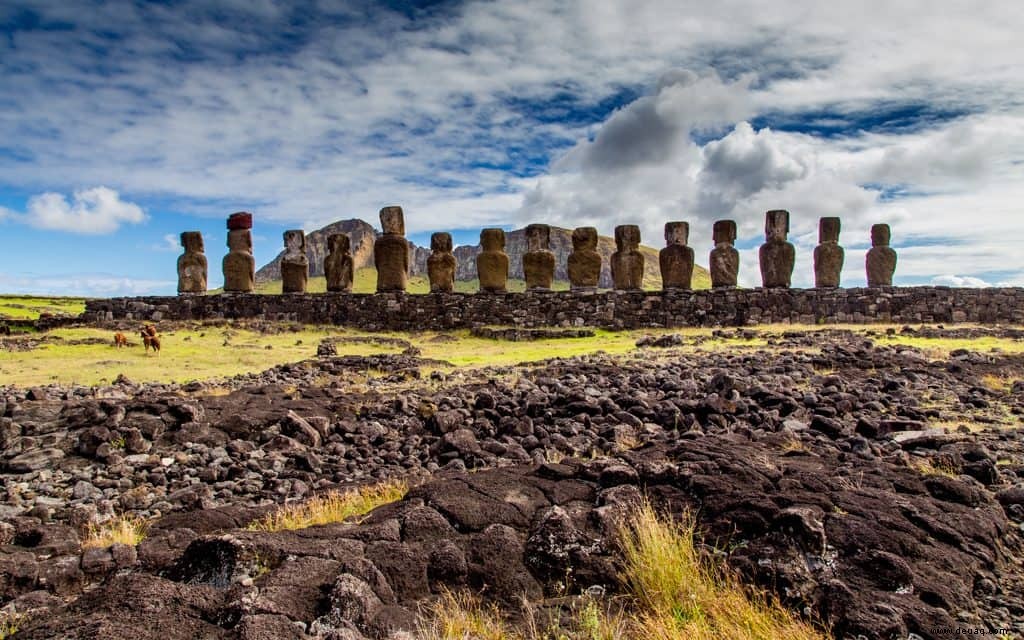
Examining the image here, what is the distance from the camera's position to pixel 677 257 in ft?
83.1

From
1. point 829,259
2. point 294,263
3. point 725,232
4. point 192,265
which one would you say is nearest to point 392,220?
point 294,263

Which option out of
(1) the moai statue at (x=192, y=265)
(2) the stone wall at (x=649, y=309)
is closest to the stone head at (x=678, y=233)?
(2) the stone wall at (x=649, y=309)

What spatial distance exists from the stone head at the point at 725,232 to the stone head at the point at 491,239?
27.0 feet

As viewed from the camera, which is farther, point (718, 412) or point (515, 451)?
point (718, 412)

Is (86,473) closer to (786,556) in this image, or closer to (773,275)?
(786,556)

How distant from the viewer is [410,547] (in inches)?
173

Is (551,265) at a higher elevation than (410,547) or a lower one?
higher

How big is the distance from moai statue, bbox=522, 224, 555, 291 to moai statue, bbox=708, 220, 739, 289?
6051 millimetres

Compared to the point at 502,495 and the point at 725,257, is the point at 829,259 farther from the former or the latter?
the point at 502,495

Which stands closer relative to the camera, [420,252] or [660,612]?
[660,612]

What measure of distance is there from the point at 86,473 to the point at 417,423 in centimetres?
393

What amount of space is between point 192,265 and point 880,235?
89.6 feet

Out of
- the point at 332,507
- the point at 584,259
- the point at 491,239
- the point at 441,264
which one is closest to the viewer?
the point at 332,507

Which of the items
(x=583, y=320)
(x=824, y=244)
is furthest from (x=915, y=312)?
(x=583, y=320)
